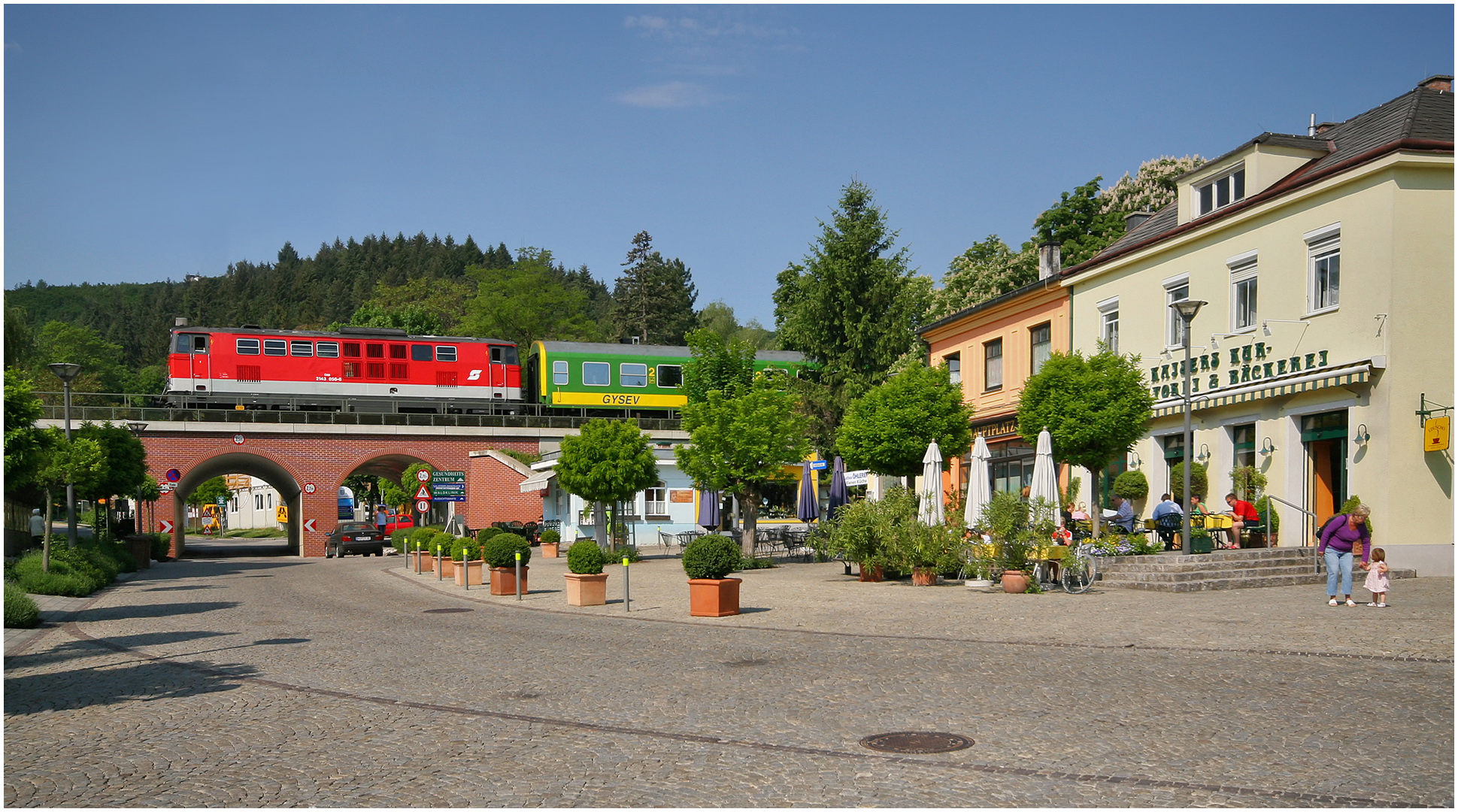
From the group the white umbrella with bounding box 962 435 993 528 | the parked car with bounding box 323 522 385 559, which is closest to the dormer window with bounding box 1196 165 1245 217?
the white umbrella with bounding box 962 435 993 528

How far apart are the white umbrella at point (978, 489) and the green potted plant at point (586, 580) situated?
6.88 metres

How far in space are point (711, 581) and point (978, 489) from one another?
7311 millimetres

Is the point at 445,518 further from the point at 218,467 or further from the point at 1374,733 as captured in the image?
the point at 1374,733

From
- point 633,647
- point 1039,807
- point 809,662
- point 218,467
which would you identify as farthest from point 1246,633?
point 218,467

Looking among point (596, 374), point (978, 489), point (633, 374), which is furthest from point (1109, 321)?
point (596, 374)

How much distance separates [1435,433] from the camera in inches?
759

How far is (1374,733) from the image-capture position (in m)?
7.31

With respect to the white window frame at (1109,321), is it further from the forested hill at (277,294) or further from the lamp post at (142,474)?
the forested hill at (277,294)

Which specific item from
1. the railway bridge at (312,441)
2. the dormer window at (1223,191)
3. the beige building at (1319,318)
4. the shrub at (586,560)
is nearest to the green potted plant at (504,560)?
the shrub at (586,560)

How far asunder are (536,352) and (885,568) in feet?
101

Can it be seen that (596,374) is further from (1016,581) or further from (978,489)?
(1016,581)

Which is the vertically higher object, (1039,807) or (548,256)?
(548,256)

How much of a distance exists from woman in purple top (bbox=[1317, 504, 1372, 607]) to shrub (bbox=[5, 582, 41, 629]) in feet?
56.0

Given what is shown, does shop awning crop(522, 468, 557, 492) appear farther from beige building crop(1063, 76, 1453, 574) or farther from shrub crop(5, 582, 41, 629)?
shrub crop(5, 582, 41, 629)
